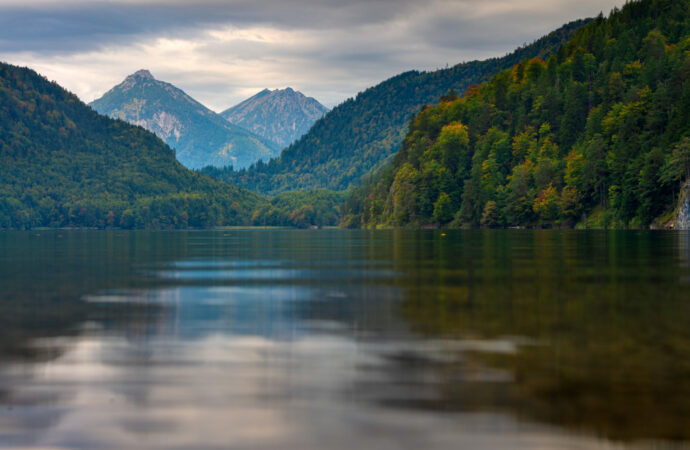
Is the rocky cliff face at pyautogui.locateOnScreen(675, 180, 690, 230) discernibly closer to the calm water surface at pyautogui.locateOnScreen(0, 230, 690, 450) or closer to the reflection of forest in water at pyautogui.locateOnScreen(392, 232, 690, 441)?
the reflection of forest in water at pyautogui.locateOnScreen(392, 232, 690, 441)

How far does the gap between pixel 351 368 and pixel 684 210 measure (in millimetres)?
140487

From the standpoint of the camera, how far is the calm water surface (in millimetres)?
11703

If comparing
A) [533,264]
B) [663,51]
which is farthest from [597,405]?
[663,51]

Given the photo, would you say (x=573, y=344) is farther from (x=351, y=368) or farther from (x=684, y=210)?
(x=684, y=210)

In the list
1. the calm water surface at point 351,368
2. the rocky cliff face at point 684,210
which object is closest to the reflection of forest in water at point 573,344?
the calm water surface at point 351,368

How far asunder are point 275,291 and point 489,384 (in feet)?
66.2

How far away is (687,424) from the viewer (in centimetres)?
1185

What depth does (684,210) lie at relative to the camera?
452 ft

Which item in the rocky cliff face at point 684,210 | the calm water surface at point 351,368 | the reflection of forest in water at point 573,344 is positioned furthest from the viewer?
the rocky cliff face at point 684,210

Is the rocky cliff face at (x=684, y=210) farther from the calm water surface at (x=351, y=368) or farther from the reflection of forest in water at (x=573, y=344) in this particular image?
the calm water surface at (x=351, y=368)

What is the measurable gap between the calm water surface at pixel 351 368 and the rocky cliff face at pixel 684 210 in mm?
115692

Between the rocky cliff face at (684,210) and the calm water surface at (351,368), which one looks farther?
the rocky cliff face at (684,210)

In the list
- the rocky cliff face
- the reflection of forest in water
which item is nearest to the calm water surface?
the reflection of forest in water

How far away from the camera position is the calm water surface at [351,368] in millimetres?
11703
